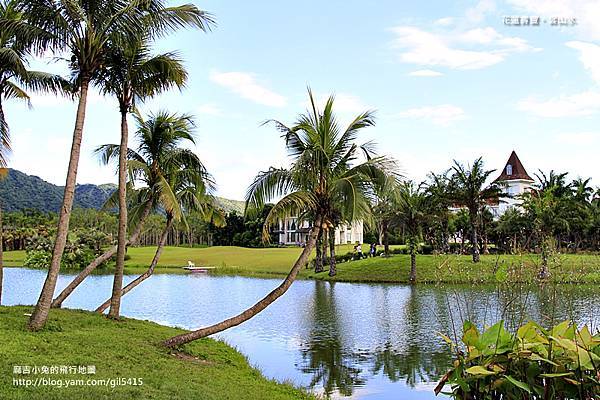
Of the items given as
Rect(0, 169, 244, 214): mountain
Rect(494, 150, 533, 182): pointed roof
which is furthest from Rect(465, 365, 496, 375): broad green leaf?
Rect(0, 169, 244, 214): mountain

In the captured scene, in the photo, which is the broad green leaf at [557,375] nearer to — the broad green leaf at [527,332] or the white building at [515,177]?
the broad green leaf at [527,332]

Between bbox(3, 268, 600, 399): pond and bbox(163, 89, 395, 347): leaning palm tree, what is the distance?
9.18 feet

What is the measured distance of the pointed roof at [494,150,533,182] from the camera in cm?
7469

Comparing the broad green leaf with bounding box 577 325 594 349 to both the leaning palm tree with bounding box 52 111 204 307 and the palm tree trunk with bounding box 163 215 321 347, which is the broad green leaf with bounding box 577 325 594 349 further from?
the leaning palm tree with bounding box 52 111 204 307

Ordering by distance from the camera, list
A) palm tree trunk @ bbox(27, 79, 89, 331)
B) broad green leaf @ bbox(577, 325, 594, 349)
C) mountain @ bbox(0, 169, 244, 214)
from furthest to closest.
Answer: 1. mountain @ bbox(0, 169, 244, 214)
2. palm tree trunk @ bbox(27, 79, 89, 331)
3. broad green leaf @ bbox(577, 325, 594, 349)

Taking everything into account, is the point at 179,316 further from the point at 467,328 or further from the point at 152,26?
the point at 467,328

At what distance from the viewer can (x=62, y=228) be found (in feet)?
39.2

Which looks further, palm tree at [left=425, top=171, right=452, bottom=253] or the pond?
palm tree at [left=425, top=171, right=452, bottom=253]

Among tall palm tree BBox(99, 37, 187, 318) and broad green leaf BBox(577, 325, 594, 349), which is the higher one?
tall palm tree BBox(99, 37, 187, 318)

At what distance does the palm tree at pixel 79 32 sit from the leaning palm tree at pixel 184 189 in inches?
156

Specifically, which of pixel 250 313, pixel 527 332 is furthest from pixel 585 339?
pixel 250 313

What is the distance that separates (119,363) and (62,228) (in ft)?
12.2

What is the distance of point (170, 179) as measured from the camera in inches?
668

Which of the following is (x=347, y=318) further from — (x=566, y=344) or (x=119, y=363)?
(x=566, y=344)
